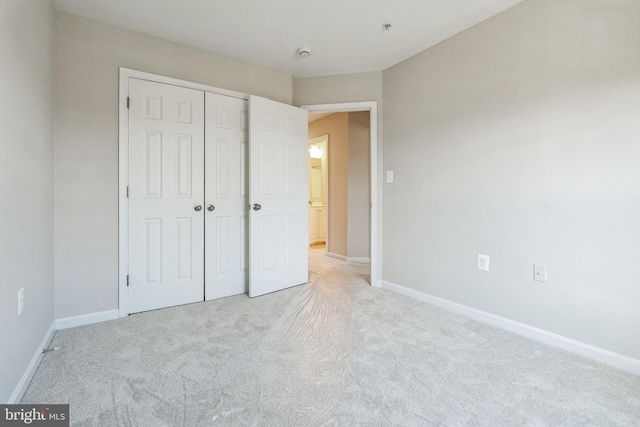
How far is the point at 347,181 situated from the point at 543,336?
317 centimetres

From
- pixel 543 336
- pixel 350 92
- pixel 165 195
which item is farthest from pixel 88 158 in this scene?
pixel 543 336

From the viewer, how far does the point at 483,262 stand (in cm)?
220

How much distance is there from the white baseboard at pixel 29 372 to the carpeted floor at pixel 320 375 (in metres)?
0.03

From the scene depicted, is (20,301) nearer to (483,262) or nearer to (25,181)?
(25,181)

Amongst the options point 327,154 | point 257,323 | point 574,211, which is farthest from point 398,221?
point 327,154

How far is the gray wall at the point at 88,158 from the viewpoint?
203 centimetres

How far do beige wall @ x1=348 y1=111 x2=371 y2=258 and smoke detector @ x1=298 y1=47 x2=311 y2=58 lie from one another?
1891 millimetres

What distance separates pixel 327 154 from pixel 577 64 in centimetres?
348

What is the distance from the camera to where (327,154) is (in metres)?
4.87

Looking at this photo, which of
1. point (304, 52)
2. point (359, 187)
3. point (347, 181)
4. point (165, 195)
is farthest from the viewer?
point (347, 181)

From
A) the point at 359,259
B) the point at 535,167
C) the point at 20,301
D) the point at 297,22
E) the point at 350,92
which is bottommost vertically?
the point at 359,259

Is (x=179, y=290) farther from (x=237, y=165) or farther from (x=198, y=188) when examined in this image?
(x=237, y=165)

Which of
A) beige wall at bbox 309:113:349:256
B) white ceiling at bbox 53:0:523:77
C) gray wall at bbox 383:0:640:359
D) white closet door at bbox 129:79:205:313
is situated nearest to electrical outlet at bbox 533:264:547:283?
gray wall at bbox 383:0:640:359

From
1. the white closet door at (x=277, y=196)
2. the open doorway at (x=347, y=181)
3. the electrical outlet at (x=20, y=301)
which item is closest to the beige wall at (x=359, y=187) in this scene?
the open doorway at (x=347, y=181)
